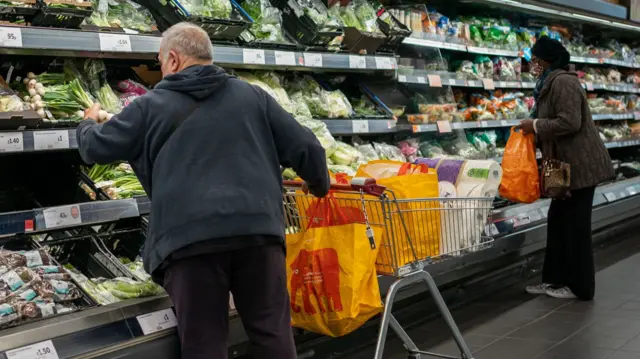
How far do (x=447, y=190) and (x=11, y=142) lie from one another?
72.6 inches

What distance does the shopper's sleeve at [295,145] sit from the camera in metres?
2.39

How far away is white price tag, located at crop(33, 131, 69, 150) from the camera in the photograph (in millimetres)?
2725

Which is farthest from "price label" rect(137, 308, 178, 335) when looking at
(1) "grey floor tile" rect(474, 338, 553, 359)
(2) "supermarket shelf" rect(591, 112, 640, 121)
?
(2) "supermarket shelf" rect(591, 112, 640, 121)

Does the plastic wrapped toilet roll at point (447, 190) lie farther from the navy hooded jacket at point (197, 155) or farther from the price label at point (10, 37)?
the price label at point (10, 37)

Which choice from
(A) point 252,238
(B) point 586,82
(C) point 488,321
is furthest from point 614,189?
(A) point 252,238

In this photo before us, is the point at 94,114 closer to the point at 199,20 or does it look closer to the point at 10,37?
the point at 10,37

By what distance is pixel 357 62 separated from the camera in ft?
14.4

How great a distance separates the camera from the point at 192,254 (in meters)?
2.22

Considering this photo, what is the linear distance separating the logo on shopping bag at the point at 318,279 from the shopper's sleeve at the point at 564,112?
7.41 feet

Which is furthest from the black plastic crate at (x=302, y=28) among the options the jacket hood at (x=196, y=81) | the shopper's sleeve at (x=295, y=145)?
the jacket hood at (x=196, y=81)

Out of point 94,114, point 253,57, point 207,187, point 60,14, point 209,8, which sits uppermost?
point 209,8

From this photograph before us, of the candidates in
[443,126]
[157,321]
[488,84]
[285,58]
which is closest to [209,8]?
[285,58]

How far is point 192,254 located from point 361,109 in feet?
9.20

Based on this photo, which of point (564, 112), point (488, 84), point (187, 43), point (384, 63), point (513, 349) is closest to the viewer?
point (187, 43)
